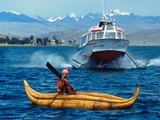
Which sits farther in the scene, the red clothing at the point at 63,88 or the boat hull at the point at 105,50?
the boat hull at the point at 105,50

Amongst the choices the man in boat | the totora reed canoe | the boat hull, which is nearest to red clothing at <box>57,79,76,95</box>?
the man in boat

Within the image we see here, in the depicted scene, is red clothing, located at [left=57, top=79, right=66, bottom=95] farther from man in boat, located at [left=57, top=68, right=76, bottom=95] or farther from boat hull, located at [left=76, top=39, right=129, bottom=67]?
boat hull, located at [left=76, top=39, right=129, bottom=67]

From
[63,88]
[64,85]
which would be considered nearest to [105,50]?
[63,88]

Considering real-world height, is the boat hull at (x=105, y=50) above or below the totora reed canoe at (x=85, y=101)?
above

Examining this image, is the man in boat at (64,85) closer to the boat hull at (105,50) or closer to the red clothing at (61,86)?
the red clothing at (61,86)

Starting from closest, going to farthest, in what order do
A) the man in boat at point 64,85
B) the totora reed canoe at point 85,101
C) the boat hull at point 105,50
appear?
1. the totora reed canoe at point 85,101
2. the man in boat at point 64,85
3. the boat hull at point 105,50

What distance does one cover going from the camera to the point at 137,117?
93.2 feet

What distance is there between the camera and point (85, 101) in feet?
99.7

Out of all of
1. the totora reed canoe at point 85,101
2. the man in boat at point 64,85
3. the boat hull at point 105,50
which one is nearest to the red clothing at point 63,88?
the man in boat at point 64,85

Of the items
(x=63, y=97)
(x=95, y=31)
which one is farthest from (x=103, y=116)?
(x=95, y=31)

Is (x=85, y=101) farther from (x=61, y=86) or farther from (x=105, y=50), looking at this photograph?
(x=105, y=50)

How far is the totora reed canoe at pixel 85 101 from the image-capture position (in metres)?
29.5

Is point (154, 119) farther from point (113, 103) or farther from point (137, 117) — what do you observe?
point (113, 103)

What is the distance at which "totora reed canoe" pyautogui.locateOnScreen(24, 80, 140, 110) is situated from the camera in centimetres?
2955
